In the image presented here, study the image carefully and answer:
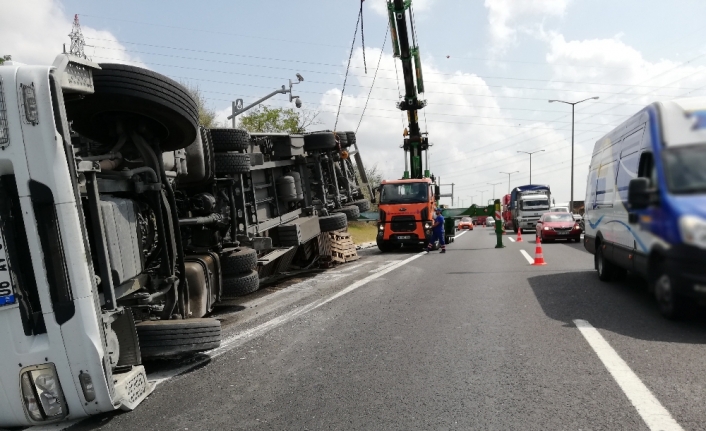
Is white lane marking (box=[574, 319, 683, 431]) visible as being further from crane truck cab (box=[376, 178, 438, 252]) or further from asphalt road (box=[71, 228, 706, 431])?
crane truck cab (box=[376, 178, 438, 252])

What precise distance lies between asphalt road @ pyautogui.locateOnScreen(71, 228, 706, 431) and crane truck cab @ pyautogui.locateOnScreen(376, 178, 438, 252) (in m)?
10.5

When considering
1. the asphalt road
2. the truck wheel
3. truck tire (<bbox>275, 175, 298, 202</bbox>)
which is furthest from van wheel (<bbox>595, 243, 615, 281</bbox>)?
truck tire (<bbox>275, 175, 298, 202</bbox>)

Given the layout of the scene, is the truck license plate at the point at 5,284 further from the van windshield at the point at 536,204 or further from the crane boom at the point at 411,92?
the van windshield at the point at 536,204

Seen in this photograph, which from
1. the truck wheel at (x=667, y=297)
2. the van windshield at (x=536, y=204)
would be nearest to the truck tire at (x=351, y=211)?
the truck wheel at (x=667, y=297)

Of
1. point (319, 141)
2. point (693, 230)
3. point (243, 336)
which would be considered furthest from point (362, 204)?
point (693, 230)

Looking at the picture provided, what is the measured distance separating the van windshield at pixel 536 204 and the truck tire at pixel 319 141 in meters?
25.3

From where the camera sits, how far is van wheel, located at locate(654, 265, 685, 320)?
5.78 meters

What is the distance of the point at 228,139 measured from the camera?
8.28 metres

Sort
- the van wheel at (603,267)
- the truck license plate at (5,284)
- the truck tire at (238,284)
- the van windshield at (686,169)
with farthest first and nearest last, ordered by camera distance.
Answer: the van wheel at (603,267), the truck tire at (238,284), the van windshield at (686,169), the truck license plate at (5,284)

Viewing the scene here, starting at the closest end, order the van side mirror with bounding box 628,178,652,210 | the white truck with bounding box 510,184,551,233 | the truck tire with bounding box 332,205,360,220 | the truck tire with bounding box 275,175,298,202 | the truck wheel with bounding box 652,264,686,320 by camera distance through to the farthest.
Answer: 1. the van side mirror with bounding box 628,178,652,210
2. the truck wheel with bounding box 652,264,686,320
3. the truck tire with bounding box 275,175,298,202
4. the truck tire with bounding box 332,205,360,220
5. the white truck with bounding box 510,184,551,233

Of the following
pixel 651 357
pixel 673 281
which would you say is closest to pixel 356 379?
pixel 651 357

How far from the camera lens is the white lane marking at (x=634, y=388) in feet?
11.4

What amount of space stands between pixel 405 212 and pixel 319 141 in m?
7.51

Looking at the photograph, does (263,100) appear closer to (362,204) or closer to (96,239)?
(362,204)
